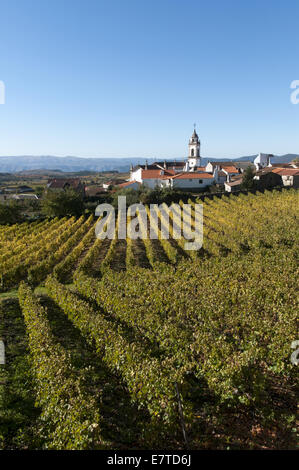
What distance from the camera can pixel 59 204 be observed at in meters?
42.6

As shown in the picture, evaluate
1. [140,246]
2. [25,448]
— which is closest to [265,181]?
[140,246]

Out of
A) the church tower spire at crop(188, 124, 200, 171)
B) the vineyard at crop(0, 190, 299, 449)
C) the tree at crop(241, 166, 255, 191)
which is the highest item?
the church tower spire at crop(188, 124, 200, 171)

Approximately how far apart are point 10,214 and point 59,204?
672 centimetres

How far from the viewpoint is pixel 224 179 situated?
67.6m

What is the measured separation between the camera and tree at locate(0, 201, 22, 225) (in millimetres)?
39250

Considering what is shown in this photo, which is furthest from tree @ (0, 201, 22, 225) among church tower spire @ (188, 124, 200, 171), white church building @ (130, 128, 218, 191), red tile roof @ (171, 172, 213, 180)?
church tower spire @ (188, 124, 200, 171)

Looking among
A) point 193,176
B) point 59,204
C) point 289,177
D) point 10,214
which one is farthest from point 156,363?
point 289,177

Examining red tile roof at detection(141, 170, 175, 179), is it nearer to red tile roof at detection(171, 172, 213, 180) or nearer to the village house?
red tile roof at detection(171, 172, 213, 180)

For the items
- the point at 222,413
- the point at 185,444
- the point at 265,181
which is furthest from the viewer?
the point at 265,181

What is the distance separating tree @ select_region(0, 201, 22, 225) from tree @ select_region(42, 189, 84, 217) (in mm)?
3715

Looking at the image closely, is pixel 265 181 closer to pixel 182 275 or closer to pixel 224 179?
pixel 224 179

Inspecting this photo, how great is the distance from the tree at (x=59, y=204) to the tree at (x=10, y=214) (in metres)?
3.71

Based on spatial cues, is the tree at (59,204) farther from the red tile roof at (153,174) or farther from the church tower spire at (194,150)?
Result: the church tower spire at (194,150)
